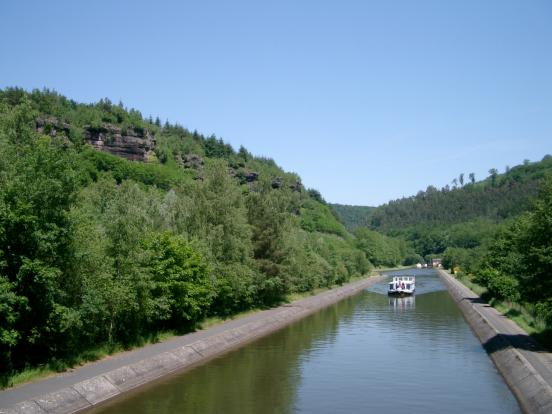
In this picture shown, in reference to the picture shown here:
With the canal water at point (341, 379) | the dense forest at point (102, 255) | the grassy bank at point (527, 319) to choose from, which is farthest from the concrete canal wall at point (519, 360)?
the dense forest at point (102, 255)

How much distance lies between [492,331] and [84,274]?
30.3 meters

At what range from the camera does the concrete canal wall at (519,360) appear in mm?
24994

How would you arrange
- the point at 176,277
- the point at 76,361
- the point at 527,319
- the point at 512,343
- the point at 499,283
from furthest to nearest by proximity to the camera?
the point at 499,283 → the point at 527,319 → the point at 176,277 → the point at 512,343 → the point at 76,361

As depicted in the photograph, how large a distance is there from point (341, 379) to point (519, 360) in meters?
9.40

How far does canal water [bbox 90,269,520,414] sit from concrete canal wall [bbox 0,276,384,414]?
810 mm

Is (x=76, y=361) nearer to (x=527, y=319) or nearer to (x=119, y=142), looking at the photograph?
(x=527, y=319)

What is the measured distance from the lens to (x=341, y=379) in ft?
105

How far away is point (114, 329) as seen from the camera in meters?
34.6

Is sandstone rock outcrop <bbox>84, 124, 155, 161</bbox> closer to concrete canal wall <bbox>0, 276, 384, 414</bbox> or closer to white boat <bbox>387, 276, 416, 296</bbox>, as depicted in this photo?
white boat <bbox>387, 276, 416, 296</bbox>

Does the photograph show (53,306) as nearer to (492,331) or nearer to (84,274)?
(84,274)

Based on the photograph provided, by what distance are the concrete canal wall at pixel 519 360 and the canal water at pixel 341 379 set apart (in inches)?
27.1

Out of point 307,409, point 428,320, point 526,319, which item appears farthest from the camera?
point 428,320

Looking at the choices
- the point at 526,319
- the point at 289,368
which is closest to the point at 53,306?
the point at 289,368

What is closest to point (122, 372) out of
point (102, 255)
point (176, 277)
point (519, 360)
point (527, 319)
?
point (102, 255)
